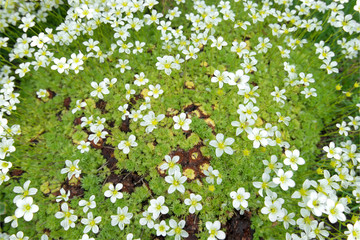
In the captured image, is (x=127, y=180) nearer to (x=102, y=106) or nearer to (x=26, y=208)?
(x=26, y=208)

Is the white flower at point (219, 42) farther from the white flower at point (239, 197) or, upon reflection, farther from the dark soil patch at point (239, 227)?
the dark soil patch at point (239, 227)

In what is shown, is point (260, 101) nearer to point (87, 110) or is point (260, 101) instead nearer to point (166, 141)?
point (166, 141)

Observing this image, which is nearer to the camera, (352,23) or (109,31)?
(352,23)

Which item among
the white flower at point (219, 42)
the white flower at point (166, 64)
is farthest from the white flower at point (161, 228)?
the white flower at point (219, 42)

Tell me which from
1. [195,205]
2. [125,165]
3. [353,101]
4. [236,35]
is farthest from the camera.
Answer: [236,35]

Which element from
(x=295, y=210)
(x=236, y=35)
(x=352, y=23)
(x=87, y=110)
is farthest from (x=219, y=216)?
(x=352, y=23)

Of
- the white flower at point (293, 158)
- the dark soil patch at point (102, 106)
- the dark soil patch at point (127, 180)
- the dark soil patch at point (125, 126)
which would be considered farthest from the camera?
the dark soil patch at point (102, 106)

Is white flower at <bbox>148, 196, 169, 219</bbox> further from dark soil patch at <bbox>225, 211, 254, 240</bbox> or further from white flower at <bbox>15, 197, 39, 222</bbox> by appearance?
white flower at <bbox>15, 197, 39, 222</bbox>
